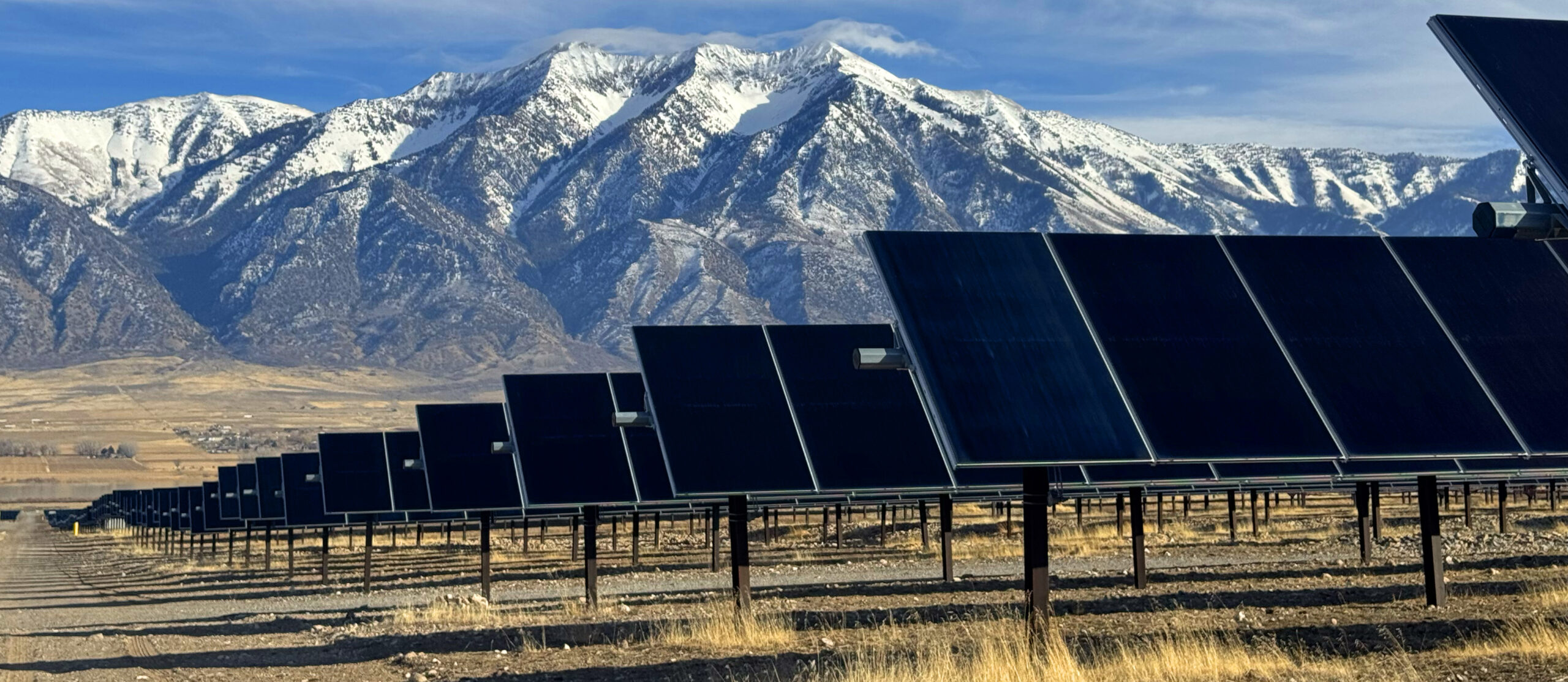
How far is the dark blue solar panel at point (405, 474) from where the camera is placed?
52.5 m

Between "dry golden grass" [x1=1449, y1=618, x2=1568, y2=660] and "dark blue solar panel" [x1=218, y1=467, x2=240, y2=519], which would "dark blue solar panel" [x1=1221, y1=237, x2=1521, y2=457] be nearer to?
"dry golden grass" [x1=1449, y1=618, x2=1568, y2=660]

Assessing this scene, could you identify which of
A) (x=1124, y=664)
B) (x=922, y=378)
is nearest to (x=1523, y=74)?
(x=922, y=378)

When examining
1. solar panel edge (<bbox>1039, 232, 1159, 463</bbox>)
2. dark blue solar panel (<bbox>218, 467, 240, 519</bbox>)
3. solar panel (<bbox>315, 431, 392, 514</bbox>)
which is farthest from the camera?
dark blue solar panel (<bbox>218, 467, 240, 519</bbox>)

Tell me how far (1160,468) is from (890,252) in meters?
9.50

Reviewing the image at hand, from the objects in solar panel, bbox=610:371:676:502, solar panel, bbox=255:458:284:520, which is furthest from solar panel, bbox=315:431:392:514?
solar panel, bbox=610:371:676:502

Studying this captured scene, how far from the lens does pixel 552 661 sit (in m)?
24.8

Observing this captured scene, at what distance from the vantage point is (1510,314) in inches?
976

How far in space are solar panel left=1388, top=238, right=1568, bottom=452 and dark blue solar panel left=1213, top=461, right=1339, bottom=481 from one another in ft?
17.1

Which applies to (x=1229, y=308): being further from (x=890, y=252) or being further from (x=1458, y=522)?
A: (x=1458, y=522)

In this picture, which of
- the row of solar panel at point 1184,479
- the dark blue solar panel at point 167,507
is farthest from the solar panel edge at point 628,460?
the dark blue solar panel at point 167,507

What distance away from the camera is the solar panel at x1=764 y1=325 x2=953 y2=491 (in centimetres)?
2977

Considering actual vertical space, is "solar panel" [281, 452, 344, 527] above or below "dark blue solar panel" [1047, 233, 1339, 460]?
below

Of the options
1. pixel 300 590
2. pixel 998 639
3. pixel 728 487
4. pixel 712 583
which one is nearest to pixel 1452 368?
pixel 998 639

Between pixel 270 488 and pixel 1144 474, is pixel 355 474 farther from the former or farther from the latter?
pixel 1144 474
